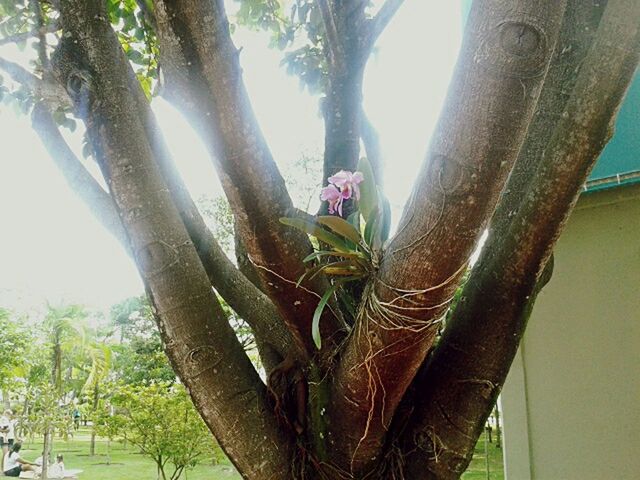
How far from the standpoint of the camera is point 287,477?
1.63m

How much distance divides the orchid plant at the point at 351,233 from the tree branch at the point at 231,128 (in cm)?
4

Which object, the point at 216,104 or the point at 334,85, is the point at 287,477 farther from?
the point at 334,85

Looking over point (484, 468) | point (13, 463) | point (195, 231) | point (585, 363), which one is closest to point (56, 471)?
point (13, 463)

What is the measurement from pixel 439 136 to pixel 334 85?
0.99m

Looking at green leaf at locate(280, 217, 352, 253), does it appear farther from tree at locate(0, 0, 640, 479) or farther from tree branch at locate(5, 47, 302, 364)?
tree branch at locate(5, 47, 302, 364)

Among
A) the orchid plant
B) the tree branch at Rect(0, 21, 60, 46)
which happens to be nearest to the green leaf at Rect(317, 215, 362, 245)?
the orchid plant

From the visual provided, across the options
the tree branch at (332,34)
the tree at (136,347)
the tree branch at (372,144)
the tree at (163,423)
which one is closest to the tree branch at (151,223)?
the tree branch at (332,34)

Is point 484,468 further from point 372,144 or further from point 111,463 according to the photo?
point 372,144

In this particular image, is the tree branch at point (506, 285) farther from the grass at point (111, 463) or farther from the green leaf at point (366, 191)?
the grass at point (111, 463)

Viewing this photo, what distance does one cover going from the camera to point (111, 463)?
11195 mm

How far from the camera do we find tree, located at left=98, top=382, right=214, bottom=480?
20.5ft

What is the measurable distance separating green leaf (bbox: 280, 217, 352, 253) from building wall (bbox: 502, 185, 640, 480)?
1.63 meters

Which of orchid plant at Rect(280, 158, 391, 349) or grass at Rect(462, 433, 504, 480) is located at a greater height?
orchid plant at Rect(280, 158, 391, 349)

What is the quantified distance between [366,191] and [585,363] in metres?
1.60
